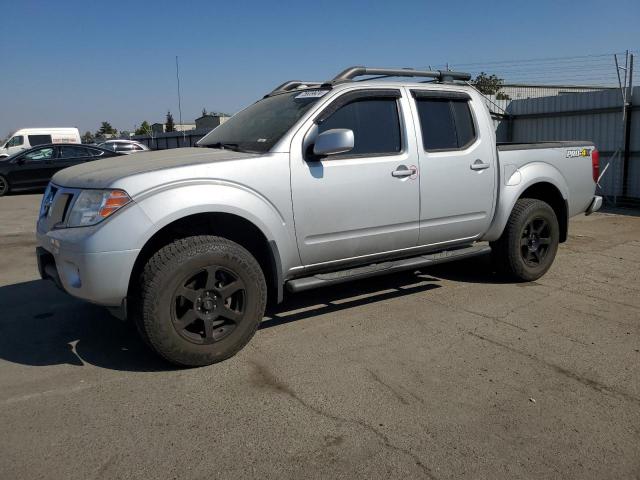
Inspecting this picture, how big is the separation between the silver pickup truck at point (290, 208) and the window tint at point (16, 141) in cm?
2332

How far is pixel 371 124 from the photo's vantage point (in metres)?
4.52

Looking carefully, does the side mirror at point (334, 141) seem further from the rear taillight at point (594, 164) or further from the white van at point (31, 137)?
the white van at point (31, 137)

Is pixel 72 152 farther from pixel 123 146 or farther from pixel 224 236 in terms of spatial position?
pixel 224 236

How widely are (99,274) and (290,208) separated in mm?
1359

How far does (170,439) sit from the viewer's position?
2.89 m

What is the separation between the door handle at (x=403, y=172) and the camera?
4500 millimetres

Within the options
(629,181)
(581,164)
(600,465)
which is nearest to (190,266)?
(600,465)

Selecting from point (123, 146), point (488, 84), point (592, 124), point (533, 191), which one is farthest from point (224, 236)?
point (488, 84)

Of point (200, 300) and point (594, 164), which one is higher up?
point (594, 164)

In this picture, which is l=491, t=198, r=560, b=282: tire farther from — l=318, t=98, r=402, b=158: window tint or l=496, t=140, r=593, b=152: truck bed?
l=318, t=98, r=402, b=158: window tint

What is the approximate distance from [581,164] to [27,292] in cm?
591

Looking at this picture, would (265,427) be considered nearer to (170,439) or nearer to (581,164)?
(170,439)

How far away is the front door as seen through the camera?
410 cm

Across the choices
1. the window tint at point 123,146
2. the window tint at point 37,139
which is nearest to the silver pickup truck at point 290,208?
the window tint at point 123,146
